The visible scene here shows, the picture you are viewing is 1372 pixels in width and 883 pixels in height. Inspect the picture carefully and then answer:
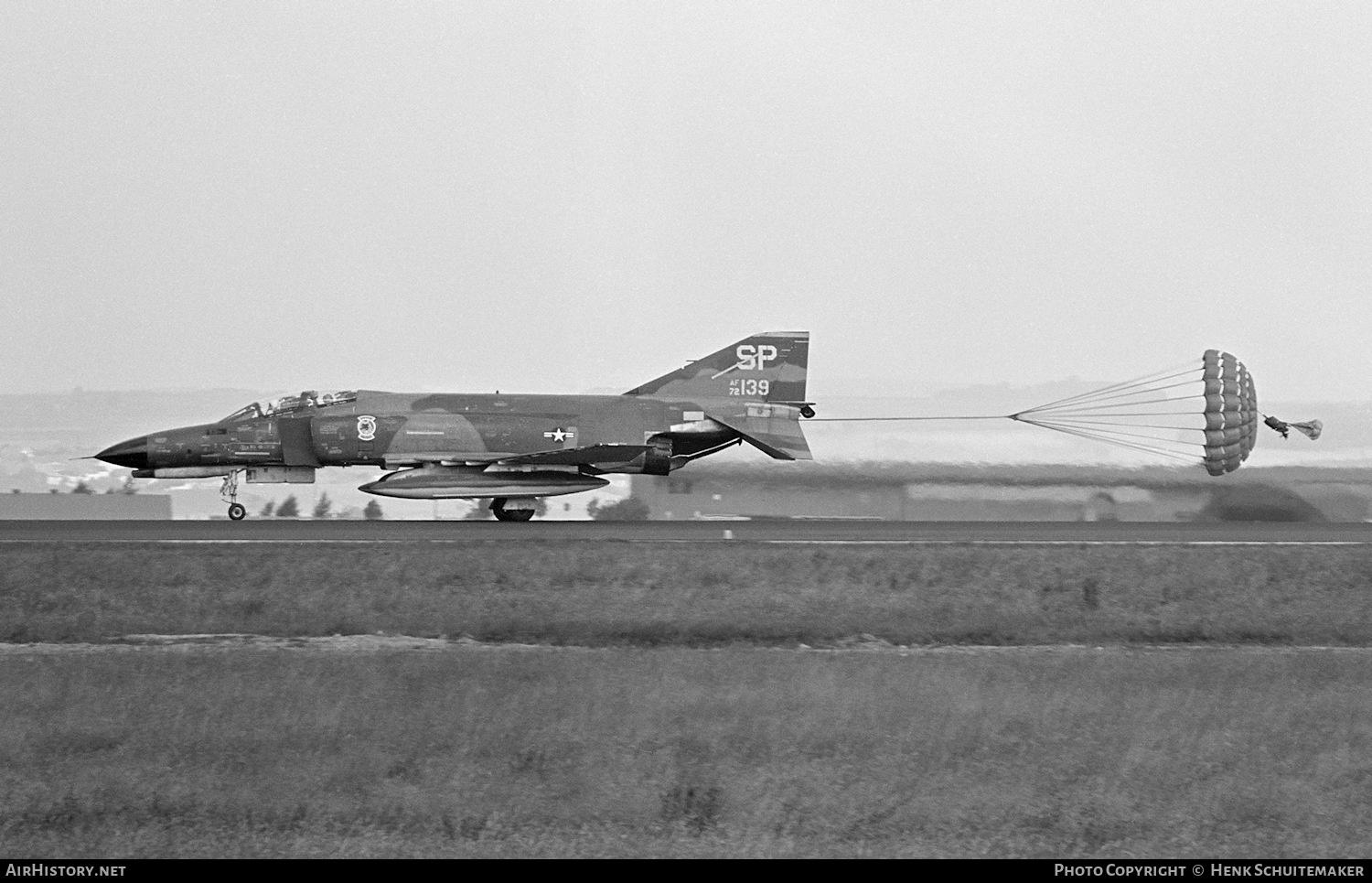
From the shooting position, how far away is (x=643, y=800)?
11547mm

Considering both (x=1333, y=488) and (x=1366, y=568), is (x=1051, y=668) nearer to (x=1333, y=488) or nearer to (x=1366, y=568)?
(x=1366, y=568)

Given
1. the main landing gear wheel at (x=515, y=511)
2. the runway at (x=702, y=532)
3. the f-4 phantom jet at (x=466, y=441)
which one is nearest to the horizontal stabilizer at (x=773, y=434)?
the f-4 phantom jet at (x=466, y=441)

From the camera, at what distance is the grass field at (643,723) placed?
11312 mm

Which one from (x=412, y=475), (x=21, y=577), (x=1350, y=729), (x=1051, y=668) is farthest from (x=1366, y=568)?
(x=21, y=577)

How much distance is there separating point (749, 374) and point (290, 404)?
322 inches

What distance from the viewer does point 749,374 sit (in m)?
25.1

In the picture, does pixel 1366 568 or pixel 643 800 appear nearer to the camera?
pixel 643 800

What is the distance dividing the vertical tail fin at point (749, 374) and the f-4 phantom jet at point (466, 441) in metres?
0.79

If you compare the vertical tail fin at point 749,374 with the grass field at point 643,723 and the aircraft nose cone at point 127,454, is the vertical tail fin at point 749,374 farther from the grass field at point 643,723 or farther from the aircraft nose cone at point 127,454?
the grass field at point 643,723

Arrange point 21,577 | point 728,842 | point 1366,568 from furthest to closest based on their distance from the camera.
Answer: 1. point 1366,568
2. point 21,577
3. point 728,842

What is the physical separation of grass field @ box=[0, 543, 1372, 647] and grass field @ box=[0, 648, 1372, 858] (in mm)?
1749

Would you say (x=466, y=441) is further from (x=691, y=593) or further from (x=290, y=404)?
(x=691, y=593)

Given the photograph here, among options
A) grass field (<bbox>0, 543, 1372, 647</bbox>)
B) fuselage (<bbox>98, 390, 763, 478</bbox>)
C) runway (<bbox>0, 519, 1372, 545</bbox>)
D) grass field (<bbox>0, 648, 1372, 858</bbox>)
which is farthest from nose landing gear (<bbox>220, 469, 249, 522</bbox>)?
grass field (<bbox>0, 648, 1372, 858</bbox>)

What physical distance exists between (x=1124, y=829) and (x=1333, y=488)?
1377cm
